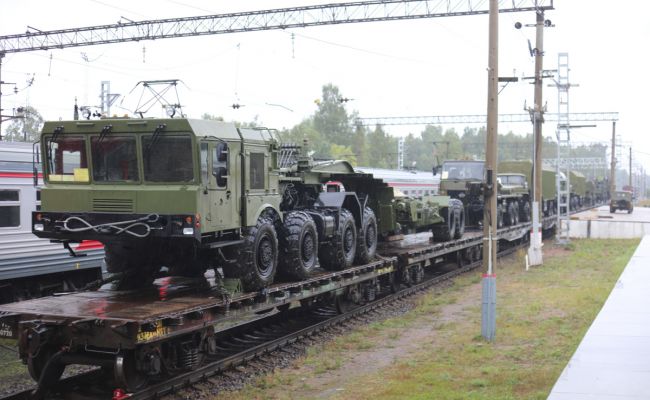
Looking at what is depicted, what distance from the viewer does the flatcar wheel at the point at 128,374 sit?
7.59m

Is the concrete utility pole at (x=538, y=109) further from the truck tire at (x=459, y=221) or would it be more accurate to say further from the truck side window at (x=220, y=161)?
the truck side window at (x=220, y=161)

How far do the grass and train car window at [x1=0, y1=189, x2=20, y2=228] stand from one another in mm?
6451

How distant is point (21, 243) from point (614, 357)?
34.2ft

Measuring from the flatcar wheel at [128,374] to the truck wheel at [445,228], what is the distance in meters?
12.2

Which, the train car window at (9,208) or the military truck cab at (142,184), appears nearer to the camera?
the military truck cab at (142,184)

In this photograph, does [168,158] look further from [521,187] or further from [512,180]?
[512,180]

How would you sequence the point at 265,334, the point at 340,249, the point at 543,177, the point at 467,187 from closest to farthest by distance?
the point at 265,334 < the point at 340,249 < the point at 467,187 < the point at 543,177

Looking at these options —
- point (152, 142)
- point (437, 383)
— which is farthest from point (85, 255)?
point (437, 383)

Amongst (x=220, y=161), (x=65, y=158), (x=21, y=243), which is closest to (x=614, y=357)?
(x=220, y=161)

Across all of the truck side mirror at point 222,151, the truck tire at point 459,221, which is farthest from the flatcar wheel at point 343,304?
the truck tire at point 459,221

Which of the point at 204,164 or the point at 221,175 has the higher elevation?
the point at 204,164

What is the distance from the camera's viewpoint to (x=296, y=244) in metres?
11.0

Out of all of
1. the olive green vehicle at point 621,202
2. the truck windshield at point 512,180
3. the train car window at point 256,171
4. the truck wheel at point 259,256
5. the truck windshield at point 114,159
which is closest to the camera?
the truck windshield at point 114,159

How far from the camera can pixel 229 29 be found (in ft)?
74.9
